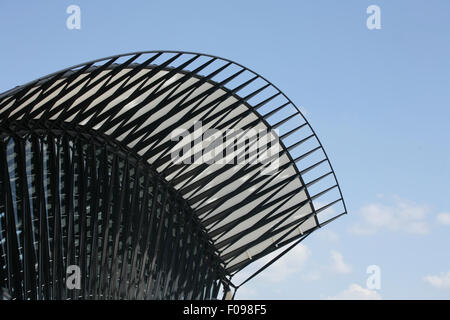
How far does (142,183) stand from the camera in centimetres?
3581

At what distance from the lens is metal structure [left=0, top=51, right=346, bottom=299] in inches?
1019

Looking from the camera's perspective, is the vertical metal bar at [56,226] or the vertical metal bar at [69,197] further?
the vertical metal bar at [69,197]

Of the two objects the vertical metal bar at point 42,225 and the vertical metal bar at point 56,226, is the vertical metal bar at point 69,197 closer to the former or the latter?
the vertical metal bar at point 56,226

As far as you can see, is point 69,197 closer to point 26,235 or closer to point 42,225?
point 42,225

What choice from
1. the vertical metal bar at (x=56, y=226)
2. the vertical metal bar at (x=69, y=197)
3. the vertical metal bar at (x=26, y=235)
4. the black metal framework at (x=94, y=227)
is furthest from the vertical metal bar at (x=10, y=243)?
the vertical metal bar at (x=69, y=197)

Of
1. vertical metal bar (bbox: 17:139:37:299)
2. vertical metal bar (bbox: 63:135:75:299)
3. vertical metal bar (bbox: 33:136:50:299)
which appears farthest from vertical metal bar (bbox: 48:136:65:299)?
vertical metal bar (bbox: 17:139:37:299)

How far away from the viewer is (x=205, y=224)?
39.8m

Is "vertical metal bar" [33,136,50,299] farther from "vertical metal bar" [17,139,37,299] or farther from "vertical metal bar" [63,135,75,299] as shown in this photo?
"vertical metal bar" [63,135,75,299]

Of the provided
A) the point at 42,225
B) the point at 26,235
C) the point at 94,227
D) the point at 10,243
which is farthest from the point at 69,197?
the point at 10,243

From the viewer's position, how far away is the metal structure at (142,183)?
25.9 metres

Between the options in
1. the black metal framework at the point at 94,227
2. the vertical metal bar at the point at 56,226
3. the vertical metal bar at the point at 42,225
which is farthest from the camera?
the vertical metal bar at the point at 56,226
